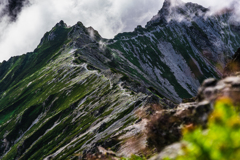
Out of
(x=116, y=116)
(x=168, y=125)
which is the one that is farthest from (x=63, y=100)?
(x=168, y=125)

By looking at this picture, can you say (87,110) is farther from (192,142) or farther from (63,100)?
(192,142)

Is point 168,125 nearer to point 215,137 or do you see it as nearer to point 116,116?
point 215,137

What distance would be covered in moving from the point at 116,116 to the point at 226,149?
231 ft

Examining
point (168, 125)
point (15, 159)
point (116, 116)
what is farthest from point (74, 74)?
point (168, 125)

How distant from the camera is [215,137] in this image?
4.44 metres

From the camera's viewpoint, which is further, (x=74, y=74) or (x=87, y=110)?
(x=74, y=74)

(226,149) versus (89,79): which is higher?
(89,79)

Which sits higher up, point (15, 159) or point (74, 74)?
point (74, 74)

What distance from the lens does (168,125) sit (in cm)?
1778

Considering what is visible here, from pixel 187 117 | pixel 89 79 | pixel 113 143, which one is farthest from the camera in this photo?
pixel 89 79

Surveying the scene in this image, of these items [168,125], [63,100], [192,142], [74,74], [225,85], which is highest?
[74,74]

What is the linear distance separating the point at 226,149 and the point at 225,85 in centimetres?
514

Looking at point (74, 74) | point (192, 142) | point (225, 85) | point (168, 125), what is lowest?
point (168, 125)

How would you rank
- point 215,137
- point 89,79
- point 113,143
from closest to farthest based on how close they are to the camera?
point 215,137 < point 113,143 < point 89,79
